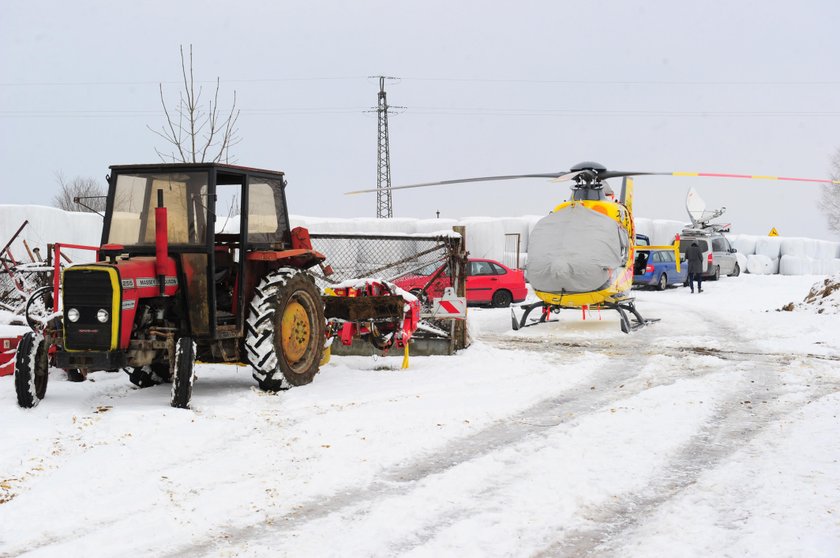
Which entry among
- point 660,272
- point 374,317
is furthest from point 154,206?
point 660,272

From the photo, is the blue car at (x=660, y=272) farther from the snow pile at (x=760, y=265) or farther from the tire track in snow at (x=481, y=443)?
the tire track in snow at (x=481, y=443)

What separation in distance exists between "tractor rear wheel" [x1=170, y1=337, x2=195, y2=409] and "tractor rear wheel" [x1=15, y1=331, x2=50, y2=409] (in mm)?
1169

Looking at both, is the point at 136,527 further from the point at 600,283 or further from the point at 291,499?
the point at 600,283

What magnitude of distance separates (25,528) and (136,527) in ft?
1.93

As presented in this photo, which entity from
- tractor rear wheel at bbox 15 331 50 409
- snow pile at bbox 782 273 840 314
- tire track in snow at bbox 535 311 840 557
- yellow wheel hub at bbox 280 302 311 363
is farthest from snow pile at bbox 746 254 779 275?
tractor rear wheel at bbox 15 331 50 409

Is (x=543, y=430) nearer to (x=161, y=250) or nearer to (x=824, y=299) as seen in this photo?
(x=161, y=250)

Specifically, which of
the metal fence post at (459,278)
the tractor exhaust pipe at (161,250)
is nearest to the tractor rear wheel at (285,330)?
the tractor exhaust pipe at (161,250)

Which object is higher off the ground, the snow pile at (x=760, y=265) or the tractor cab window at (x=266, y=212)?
the tractor cab window at (x=266, y=212)

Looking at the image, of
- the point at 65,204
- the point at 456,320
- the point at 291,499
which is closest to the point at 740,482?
the point at 291,499

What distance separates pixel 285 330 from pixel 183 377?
1.58 metres

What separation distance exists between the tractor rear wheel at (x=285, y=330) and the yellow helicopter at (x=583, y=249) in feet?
22.8

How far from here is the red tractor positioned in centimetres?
756

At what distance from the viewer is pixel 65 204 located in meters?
47.0

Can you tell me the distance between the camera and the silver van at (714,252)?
3269 centimetres
